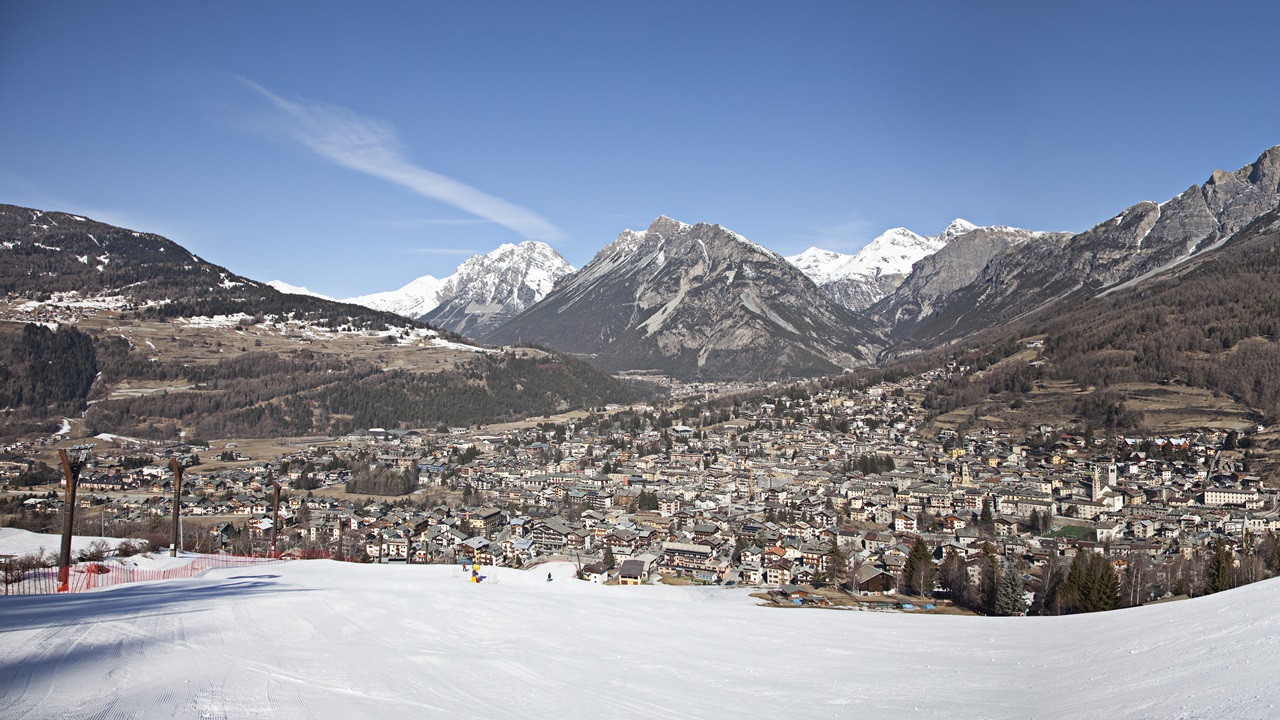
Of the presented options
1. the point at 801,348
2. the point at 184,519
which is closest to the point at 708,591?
the point at 184,519

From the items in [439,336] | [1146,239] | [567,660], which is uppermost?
[1146,239]

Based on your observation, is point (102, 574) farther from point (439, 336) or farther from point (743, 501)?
point (439, 336)

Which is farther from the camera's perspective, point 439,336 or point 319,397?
point 439,336

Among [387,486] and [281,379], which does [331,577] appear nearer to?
[387,486]

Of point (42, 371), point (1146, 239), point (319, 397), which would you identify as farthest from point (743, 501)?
point (1146, 239)

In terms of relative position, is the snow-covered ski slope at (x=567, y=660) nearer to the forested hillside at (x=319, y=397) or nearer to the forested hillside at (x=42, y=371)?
the forested hillside at (x=319, y=397)

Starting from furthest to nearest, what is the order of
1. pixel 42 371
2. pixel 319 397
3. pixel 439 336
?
pixel 439 336 < pixel 319 397 < pixel 42 371

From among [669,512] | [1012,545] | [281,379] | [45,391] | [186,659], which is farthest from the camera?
[281,379]
